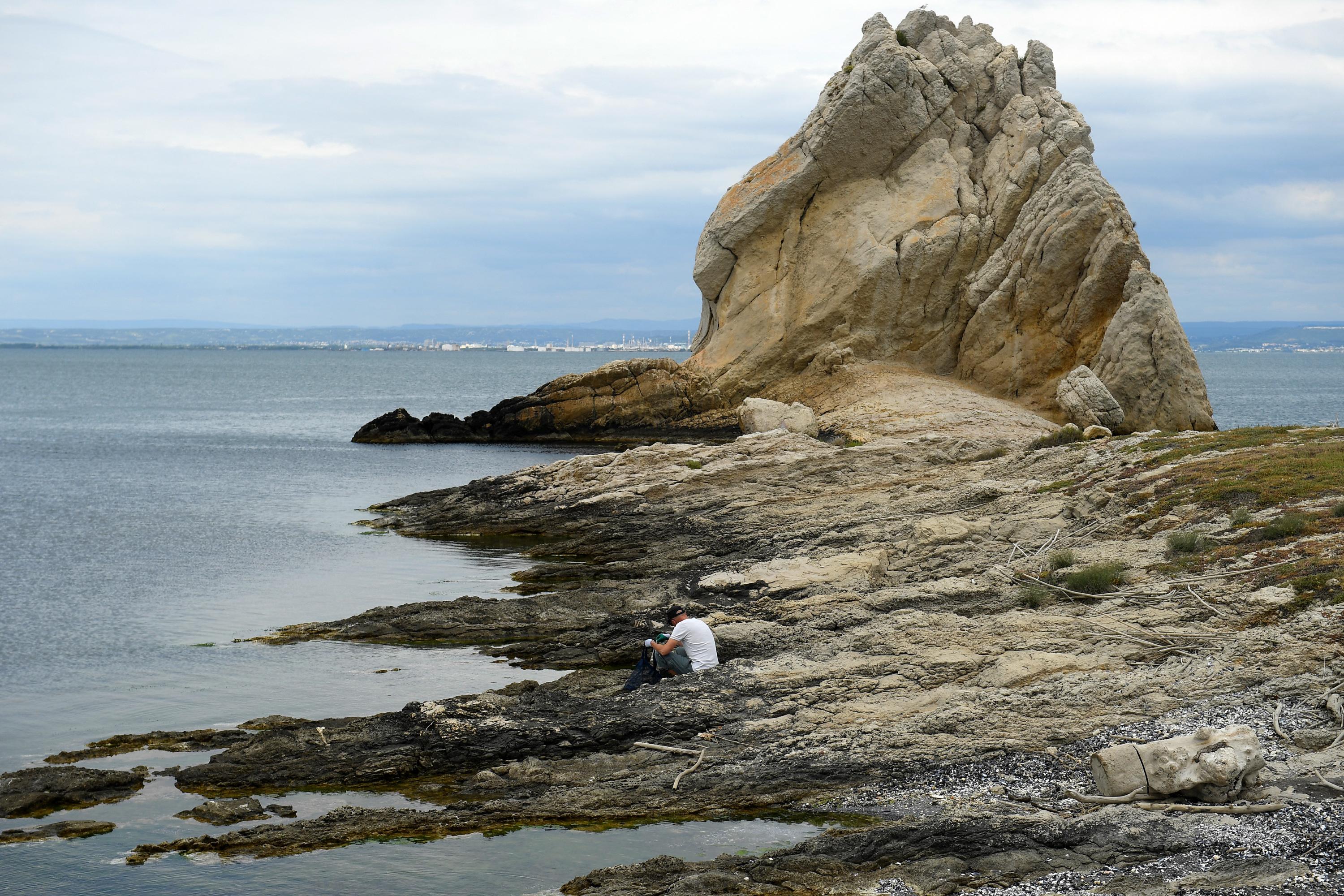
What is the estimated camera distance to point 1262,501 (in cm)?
2005

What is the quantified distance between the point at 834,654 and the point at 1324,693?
6492 mm

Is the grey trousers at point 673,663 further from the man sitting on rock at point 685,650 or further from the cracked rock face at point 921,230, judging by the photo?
the cracked rock face at point 921,230

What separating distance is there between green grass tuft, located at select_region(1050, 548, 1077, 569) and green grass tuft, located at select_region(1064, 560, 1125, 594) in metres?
0.77

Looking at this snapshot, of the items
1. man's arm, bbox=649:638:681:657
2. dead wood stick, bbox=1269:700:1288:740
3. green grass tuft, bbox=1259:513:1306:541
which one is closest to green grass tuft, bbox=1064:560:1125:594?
green grass tuft, bbox=1259:513:1306:541

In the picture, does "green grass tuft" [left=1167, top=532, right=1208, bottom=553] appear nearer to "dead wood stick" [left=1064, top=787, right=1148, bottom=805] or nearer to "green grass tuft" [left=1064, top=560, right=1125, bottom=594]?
"green grass tuft" [left=1064, top=560, right=1125, bottom=594]

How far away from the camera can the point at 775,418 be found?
48844 mm

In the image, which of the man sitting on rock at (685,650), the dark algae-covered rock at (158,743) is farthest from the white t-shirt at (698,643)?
the dark algae-covered rock at (158,743)

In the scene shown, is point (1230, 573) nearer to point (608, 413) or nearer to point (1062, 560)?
point (1062, 560)

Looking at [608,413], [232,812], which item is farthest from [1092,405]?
[232,812]

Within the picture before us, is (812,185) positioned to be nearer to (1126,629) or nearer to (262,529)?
(262,529)

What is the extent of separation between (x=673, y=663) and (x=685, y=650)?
33cm

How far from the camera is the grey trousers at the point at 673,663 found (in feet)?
58.0

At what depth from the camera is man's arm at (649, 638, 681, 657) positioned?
17641 millimetres

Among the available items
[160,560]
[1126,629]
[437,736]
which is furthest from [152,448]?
[1126,629]
